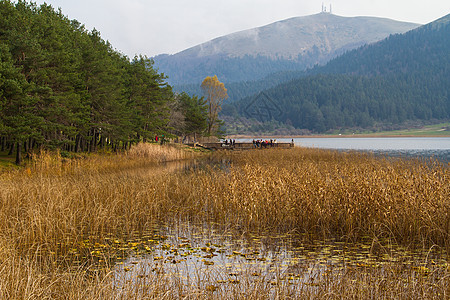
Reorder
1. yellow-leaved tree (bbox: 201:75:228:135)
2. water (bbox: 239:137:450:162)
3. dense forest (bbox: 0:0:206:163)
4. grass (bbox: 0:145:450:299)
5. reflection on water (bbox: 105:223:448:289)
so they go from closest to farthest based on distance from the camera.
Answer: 1. grass (bbox: 0:145:450:299)
2. reflection on water (bbox: 105:223:448:289)
3. dense forest (bbox: 0:0:206:163)
4. water (bbox: 239:137:450:162)
5. yellow-leaved tree (bbox: 201:75:228:135)

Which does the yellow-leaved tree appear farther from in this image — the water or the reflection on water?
the reflection on water

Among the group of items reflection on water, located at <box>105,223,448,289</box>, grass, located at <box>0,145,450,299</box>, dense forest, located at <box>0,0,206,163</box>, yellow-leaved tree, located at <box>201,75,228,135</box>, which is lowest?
reflection on water, located at <box>105,223,448,289</box>

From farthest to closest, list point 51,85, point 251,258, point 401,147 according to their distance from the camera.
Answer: point 401,147
point 51,85
point 251,258

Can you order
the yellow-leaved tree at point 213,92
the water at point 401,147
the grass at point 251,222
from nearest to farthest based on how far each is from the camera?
the grass at point 251,222, the water at point 401,147, the yellow-leaved tree at point 213,92

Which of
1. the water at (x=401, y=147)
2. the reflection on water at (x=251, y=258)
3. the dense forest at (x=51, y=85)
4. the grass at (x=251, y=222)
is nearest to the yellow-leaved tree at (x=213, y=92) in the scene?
the water at (x=401, y=147)

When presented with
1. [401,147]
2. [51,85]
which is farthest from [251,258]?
[401,147]

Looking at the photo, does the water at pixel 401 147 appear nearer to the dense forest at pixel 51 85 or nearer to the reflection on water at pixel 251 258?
the reflection on water at pixel 251 258

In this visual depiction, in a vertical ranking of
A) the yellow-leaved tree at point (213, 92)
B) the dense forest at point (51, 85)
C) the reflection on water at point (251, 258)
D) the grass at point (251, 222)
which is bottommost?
the reflection on water at point (251, 258)

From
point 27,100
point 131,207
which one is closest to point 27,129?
point 27,100

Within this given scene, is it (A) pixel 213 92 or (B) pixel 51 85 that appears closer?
(B) pixel 51 85

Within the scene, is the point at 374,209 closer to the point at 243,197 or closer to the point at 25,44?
the point at 243,197

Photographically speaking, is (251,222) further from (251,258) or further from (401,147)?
(401,147)

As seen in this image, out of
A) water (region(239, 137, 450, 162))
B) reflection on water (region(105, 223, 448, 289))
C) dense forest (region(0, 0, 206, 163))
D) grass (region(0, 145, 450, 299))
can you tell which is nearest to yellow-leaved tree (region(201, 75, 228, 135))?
water (region(239, 137, 450, 162))

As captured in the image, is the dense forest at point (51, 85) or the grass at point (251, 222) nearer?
the grass at point (251, 222)
